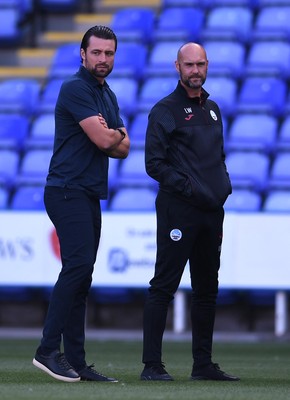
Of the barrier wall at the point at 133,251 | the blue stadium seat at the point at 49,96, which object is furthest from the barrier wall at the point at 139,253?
the blue stadium seat at the point at 49,96

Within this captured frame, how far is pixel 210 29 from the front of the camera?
574 inches

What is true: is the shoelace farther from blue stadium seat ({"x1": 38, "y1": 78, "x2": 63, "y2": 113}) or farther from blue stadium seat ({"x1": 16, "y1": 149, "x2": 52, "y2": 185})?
blue stadium seat ({"x1": 38, "y1": 78, "x2": 63, "y2": 113})

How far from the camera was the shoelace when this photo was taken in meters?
6.60

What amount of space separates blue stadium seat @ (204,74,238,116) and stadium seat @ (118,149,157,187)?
1.07m

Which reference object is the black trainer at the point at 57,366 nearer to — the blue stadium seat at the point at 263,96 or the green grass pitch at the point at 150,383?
the green grass pitch at the point at 150,383

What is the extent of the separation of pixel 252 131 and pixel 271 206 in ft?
3.87

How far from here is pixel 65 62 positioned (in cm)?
1480

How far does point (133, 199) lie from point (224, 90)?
1875 mm

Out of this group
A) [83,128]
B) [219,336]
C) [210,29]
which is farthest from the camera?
[210,29]

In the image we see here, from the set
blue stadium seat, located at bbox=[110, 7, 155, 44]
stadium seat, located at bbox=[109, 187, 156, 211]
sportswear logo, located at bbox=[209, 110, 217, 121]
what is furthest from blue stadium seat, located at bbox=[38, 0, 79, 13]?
sportswear logo, located at bbox=[209, 110, 217, 121]

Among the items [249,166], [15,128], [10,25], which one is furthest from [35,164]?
[10,25]

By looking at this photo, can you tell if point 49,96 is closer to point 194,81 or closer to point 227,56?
point 227,56

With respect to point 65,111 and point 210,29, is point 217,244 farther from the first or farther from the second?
point 210,29

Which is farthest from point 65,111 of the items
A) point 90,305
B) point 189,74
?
point 90,305
